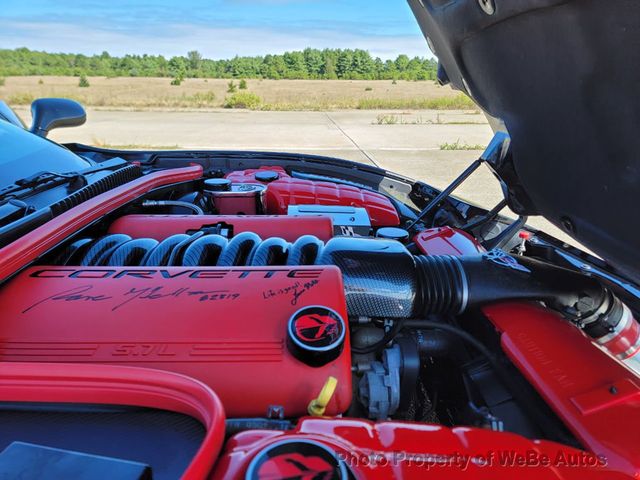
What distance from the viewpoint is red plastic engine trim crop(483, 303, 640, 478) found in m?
0.94

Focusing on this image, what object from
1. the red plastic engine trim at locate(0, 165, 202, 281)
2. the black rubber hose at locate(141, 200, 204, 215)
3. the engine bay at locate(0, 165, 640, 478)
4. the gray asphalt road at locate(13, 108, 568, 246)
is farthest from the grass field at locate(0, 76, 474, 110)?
the engine bay at locate(0, 165, 640, 478)

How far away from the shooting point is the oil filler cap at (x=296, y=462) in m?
0.68

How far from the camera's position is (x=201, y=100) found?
24.5 meters

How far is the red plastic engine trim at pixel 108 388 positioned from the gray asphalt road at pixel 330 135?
529 cm

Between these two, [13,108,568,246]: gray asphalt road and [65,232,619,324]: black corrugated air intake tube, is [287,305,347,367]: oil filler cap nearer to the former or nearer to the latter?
[65,232,619,324]: black corrugated air intake tube

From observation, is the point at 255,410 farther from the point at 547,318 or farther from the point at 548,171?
the point at 548,171

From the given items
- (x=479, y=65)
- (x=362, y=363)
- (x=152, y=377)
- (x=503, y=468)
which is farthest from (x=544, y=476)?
(x=479, y=65)

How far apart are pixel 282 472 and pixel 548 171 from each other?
3.38 ft

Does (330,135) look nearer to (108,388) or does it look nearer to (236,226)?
(236,226)

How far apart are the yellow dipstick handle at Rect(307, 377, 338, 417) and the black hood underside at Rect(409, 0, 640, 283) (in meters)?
0.76

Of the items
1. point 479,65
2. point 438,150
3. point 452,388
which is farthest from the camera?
point 438,150

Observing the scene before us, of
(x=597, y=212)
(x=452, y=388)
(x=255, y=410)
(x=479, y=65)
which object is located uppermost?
(x=479, y=65)

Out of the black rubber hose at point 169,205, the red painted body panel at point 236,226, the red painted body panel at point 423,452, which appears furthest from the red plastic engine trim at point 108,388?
the black rubber hose at point 169,205

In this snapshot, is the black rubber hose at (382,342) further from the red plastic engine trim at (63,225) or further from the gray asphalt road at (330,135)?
the gray asphalt road at (330,135)
